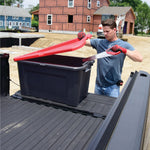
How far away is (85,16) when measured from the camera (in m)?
24.6

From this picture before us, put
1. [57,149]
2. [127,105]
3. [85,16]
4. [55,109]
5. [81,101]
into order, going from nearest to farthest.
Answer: [57,149] < [127,105] < [55,109] < [81,101] < [85,16]

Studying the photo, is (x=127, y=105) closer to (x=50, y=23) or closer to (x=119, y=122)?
(x=119, y=122)

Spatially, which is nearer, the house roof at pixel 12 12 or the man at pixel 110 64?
the man at pixel 110 64

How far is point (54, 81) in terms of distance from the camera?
2465 mm

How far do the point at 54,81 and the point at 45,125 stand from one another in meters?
0.65

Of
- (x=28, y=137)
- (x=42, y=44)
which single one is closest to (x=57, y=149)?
(x=28, y=137)

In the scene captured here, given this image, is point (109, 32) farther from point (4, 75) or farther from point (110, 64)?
point (4, 75)

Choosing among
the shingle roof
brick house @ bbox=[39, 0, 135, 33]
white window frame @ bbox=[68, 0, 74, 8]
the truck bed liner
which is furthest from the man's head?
the shingle roof

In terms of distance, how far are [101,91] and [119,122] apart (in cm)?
164

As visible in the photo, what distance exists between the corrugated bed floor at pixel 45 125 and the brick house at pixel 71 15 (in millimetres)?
22796

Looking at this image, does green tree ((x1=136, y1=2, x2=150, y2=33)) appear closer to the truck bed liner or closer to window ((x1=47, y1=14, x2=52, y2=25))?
window ((x1=47, y1=14, x2=52, y2=25))

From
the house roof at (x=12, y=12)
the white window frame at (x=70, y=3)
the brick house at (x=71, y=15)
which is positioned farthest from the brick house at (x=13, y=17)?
the white window frame at (x=70, y=3)

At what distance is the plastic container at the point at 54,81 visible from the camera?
2.37m

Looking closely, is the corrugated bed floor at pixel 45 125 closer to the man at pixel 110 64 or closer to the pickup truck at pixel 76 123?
the pickup truck at pixel 76 123
